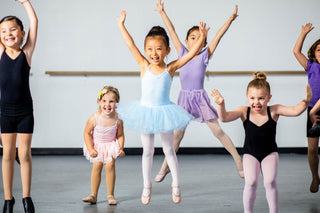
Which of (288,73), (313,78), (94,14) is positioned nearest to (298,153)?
(288,73)

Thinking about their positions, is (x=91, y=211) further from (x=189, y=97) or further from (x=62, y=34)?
(x=62, y=34)

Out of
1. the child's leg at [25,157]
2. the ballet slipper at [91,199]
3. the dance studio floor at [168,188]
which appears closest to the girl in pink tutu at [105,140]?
the ballet slipper at [91,199]

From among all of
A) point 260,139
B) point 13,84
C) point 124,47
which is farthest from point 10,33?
point 124,47

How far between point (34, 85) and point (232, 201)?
138 inches

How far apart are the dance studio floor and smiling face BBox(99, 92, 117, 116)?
718 millimetres

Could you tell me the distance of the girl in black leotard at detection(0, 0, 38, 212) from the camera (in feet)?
9.86

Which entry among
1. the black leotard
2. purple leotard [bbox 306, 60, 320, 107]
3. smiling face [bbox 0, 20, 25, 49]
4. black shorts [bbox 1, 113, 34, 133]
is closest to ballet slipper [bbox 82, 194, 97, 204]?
black shorts [bbox 1, 113, 34, 133]

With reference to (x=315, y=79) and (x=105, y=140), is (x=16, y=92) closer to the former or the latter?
(x=105, y=140)

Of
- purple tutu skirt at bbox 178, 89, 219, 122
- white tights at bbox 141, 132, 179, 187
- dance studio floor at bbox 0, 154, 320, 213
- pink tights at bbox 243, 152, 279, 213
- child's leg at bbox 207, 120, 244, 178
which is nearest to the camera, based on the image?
pink tights at bbox 243, 152, 279, 213

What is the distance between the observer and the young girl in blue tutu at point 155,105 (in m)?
3.01

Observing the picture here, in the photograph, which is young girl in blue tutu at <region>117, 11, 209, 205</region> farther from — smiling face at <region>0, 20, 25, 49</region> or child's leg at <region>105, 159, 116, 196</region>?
smiling face at <region>0, 20, 25, 49</region>

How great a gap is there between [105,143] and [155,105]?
0.67 metres

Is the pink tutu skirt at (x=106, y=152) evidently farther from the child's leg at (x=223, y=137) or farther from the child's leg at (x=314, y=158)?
the child's leg at (x=314, y=158)

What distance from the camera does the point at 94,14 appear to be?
6031 millimetres
